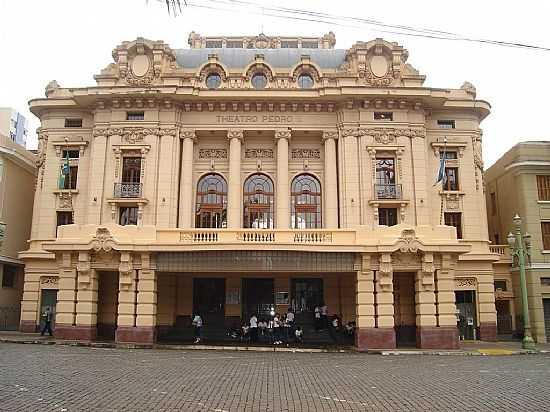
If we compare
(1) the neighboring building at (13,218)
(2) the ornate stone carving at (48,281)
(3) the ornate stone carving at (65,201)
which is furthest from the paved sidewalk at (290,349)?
(3) the ornate stone carving at (65,201)

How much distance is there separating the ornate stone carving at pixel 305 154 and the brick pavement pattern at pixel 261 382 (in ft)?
51.6

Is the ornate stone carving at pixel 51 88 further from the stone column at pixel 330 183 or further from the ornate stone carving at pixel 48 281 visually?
the stone column at pixel 330 183

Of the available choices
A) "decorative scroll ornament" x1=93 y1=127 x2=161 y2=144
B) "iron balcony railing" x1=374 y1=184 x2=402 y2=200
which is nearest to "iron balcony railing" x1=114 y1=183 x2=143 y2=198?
"decorative scroll ornament" x1=93 y1=127 x2=161 y2=144

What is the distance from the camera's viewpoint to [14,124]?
81.9m

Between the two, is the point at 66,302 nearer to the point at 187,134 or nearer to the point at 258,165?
the point at 187,134

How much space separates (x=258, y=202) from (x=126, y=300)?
36.5 ft

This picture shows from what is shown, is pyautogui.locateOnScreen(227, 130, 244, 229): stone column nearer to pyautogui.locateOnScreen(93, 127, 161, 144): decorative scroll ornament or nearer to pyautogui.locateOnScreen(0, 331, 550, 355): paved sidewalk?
pyautogui.locateOnScreen(93, 127, 161, 144): decorative scroll ornament

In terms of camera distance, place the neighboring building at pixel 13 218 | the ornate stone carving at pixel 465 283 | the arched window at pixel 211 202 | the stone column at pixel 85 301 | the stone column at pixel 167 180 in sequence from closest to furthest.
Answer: the stone column at pixel 85 301 < the stone column at pixel 167 180 < the ornate stone carving at pixel 465 283 < the arched window at pixel 211 202 < the neighboring building at pixel 13 218

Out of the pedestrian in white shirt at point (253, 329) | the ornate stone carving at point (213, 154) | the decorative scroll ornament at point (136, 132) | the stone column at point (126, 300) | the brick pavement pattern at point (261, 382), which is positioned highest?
the decorative scroll ornament at point (136, 132)

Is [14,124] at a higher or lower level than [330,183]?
higher

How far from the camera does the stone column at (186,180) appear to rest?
3212 cm

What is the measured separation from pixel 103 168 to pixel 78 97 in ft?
15.8

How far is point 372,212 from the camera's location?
31.7 metres

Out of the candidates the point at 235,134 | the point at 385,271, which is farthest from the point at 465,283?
the point at 235,134
